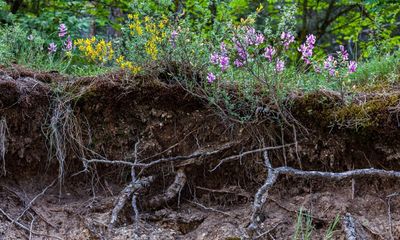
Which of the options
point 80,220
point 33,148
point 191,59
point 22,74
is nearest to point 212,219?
point 80,220

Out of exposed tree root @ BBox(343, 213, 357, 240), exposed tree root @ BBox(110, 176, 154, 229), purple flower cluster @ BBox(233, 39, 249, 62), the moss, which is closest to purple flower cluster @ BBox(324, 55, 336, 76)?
the moss

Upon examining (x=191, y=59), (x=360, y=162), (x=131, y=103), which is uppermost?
(x=191, y=59)

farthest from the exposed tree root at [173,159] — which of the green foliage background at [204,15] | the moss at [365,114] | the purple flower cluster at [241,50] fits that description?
the green foliage background at [204,15]

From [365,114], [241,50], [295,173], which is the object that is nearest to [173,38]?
[241,50]

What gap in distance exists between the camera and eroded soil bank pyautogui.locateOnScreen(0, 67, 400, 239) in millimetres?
3113

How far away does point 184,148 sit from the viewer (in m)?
3.48

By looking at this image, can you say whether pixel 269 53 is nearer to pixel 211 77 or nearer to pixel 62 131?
pixel 211 77

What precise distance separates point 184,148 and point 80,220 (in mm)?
903

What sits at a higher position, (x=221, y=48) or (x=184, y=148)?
(x=221, y=48)

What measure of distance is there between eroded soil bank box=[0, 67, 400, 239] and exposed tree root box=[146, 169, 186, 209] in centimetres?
3

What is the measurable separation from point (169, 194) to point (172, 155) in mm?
304

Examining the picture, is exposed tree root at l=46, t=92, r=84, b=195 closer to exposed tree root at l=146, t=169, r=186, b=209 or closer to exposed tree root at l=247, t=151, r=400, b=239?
exposed tree root at l=146, t=169, r=186, b=209

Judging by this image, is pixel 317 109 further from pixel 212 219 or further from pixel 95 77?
pixel 95 77

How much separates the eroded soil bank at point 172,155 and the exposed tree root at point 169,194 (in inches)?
1.0
